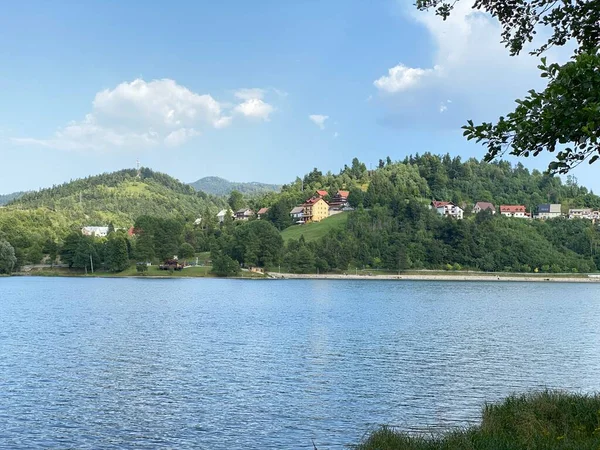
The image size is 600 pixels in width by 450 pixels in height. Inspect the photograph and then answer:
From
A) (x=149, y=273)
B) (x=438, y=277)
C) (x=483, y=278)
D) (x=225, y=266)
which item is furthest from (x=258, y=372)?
(x=483, y=278)

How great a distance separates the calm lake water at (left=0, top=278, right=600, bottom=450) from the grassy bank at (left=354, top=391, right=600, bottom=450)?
399 cm

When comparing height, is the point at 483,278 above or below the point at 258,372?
above

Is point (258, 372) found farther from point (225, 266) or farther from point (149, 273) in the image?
point (149, 273)

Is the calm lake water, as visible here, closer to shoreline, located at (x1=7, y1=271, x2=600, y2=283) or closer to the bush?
the bush

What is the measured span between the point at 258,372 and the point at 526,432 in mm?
20300

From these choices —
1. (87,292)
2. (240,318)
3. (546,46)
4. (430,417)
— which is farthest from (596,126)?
(87,292)

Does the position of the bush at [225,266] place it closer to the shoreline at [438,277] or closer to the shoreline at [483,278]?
the shoreline at [438,277]

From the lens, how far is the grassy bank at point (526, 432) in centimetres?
1680

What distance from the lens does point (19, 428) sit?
958 inches

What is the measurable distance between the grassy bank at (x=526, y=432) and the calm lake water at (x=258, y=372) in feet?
13.1

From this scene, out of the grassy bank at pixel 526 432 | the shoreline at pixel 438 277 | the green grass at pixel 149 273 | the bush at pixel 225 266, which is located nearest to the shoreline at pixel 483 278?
the shoreline at pixel 438 277

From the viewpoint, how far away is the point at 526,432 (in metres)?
19.5

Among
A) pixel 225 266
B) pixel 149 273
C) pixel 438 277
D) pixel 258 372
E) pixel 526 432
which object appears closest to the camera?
pixel 526 432

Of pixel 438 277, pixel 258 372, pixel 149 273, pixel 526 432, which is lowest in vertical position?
pixel 258 372
